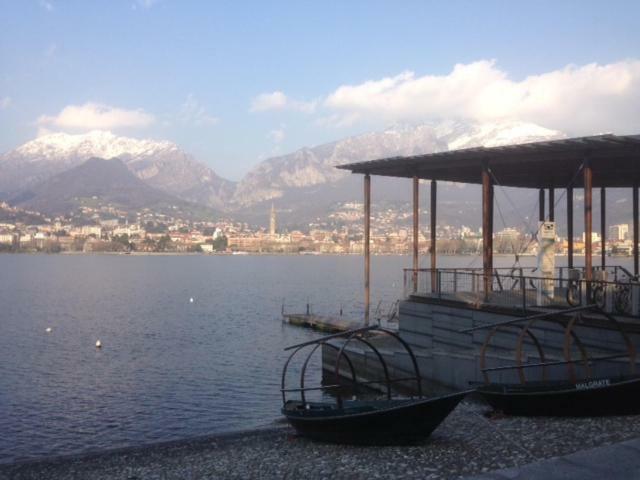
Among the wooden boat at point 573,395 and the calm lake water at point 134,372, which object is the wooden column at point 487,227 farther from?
the calm lake water at point 134,372

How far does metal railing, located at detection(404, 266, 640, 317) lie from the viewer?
19203 millimetres

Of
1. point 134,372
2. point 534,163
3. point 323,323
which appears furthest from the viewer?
point 323,323

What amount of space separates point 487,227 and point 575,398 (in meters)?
11.9

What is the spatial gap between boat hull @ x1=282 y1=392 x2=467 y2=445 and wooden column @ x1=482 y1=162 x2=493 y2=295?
1023 cm

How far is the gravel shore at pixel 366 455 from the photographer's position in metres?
12.2

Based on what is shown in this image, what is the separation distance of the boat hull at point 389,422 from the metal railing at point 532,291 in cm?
723

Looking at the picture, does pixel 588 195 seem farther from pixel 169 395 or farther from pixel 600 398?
pixel 169 395

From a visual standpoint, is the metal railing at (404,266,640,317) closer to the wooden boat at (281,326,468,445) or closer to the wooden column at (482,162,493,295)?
the wooden column at (482,162,493,295)

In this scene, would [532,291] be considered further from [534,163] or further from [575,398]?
[575,398]

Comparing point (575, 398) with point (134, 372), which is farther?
point (134, 372)

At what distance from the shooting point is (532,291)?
2670cm

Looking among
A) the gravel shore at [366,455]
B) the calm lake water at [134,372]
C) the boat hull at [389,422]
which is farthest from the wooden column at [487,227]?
the boat hull at [389,422]

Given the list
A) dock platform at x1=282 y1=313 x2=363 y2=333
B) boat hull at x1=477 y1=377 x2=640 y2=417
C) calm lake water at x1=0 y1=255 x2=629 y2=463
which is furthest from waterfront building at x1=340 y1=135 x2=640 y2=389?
dock platform at x1=282 y1=313 x2=363 y2=333

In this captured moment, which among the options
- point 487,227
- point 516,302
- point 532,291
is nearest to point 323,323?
point 532,291
